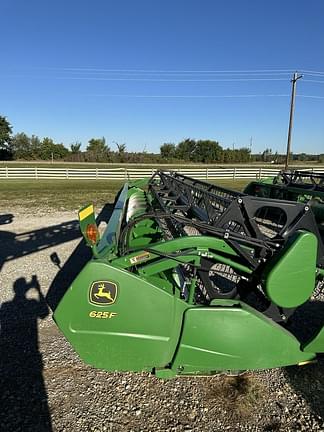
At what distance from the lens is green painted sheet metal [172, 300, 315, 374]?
2389mm

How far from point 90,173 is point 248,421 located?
23771 mm

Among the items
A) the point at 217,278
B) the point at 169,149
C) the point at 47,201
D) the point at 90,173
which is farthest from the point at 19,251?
the point at 169,149

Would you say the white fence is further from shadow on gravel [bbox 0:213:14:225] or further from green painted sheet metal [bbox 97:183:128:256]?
green painted sheet metal [bbox 97:183:128:256]

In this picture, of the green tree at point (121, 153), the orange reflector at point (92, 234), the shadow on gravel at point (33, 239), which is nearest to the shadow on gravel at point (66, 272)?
the shadow on gravel at point (33, 239)

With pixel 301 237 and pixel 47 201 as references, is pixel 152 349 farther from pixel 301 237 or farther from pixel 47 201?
pixel 47 201

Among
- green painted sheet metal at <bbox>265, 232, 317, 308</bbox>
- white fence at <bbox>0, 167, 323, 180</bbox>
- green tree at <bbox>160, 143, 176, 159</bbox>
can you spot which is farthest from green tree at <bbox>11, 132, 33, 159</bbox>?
green painted sheet metal at <bbox>265, 232, 317, 308</bbox>

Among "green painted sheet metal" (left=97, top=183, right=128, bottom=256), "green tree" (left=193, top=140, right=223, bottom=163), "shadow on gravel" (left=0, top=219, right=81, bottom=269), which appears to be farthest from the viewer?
"green tree" (left=193, top=140, right=223, bottom=163)

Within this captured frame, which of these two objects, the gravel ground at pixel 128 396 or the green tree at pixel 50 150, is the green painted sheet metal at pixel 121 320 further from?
the green tree at pixel 50 150

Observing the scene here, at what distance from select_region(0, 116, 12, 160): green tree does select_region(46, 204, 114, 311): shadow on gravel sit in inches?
2404

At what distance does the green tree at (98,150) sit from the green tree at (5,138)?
48.7ft

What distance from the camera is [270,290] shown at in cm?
242

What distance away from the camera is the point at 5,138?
60.1 meters

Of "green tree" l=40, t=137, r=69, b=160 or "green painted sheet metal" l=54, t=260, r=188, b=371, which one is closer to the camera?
"green painted sheet metal" l=54, t=260, r=188, b=371

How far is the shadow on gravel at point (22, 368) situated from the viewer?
243 centimetres
